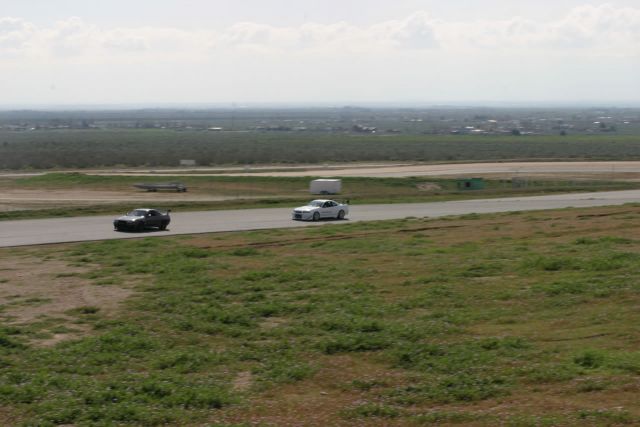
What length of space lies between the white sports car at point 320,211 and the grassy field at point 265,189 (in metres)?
7.93

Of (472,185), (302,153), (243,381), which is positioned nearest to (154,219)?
(243,381)

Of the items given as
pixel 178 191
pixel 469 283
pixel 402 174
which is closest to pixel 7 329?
pixel 469 283

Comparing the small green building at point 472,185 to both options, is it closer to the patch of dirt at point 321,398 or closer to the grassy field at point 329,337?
the grassy field at point 329,337

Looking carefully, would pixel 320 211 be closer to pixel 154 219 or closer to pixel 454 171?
pixel 154 219

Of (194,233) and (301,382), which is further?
(194,233)

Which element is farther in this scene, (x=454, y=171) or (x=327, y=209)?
(x=454, y=171)

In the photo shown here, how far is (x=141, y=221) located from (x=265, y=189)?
30253mm

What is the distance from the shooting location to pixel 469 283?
83.0 feet

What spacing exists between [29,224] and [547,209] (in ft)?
99.5

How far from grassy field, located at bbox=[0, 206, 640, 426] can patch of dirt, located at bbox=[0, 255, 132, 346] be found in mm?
111

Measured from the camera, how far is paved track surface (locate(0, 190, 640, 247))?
132ft

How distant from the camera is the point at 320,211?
48.4 m

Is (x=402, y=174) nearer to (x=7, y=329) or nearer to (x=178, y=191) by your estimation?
(x=178, y=191)

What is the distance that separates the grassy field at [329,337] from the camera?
13.7 m
